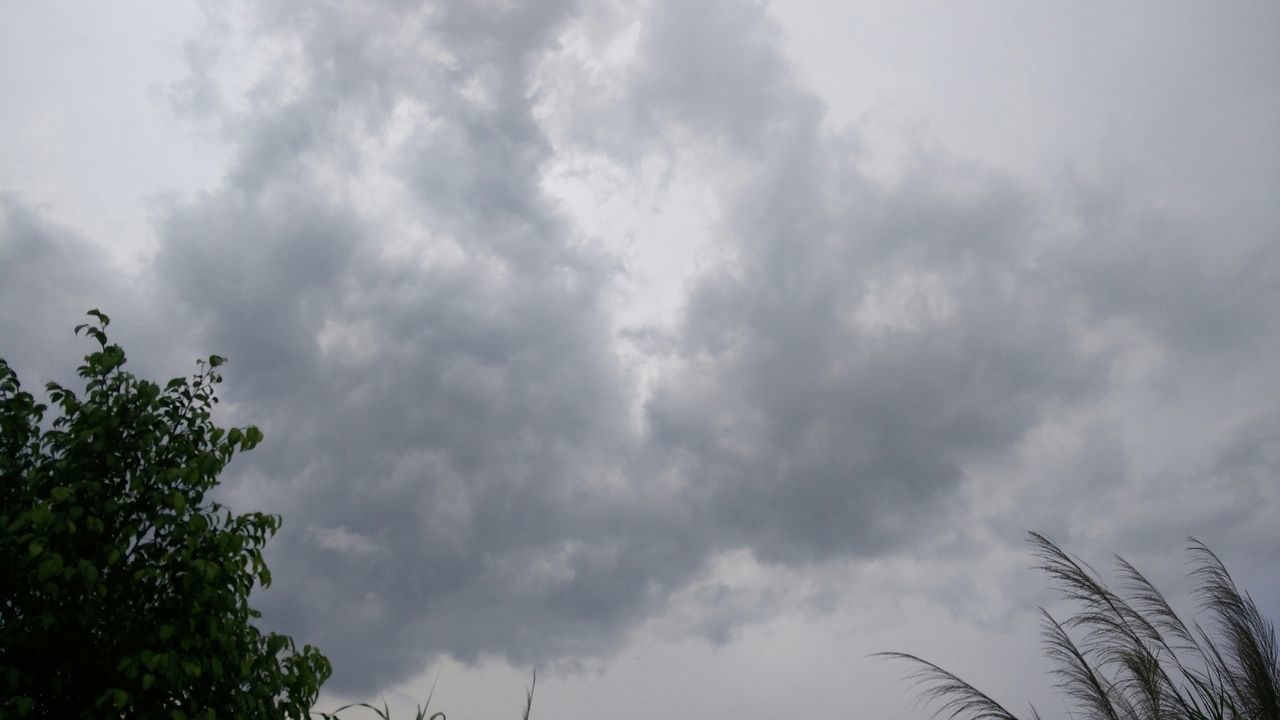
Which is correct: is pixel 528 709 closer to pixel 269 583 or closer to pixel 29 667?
pixel 269 583

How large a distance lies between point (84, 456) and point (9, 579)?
1164mm

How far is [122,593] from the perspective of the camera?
8.05 metres

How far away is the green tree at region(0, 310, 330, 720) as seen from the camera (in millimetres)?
7539

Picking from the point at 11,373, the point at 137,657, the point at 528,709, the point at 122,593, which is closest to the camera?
the point at 137,657

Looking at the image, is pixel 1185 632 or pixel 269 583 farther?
pixel 1185 632

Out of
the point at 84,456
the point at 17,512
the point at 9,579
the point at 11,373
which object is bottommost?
the point at 9,579

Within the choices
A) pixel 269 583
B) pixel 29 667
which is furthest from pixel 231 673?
pixel 29 667

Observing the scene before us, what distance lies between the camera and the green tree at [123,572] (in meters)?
7.54

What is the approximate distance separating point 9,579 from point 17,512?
60cm

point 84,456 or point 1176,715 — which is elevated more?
point 84,456

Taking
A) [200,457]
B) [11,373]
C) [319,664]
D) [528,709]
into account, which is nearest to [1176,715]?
[528,709]

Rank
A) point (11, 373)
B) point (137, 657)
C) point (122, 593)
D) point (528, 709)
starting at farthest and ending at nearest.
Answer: point (528, 709)
point (11, 373)
point (122, 593)
point (137, 657)

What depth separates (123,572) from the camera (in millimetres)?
8125

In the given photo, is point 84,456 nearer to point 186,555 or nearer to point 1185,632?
point 186,555
